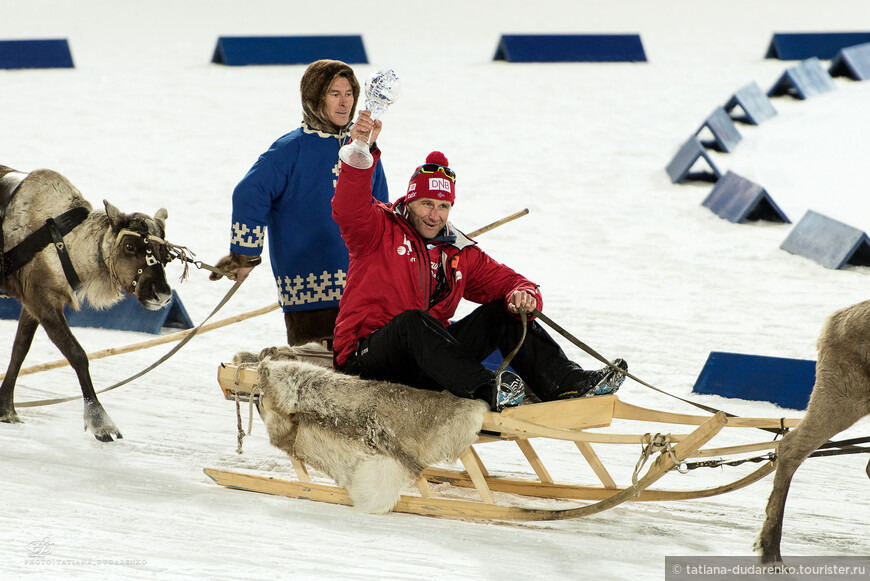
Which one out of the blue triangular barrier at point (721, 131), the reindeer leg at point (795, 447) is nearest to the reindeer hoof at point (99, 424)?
the reindeer leg at point (795, 447)

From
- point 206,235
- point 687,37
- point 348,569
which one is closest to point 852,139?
point 206,235

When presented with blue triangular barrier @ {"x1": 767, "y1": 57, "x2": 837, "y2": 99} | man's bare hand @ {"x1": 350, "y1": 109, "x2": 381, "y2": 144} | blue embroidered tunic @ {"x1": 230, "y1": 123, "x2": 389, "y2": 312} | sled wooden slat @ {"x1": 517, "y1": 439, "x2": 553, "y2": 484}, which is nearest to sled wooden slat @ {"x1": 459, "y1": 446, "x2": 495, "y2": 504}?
sled wooden slat @ {"x1": 517, "y1": 439, "x2": 553, "y2": 484}

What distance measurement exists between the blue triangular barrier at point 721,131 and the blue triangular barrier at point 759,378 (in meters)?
6.20

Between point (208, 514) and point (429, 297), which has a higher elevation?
point (429, 297)

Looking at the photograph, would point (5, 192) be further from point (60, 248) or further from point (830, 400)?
point (830, 400)

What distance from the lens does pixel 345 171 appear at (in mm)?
4156

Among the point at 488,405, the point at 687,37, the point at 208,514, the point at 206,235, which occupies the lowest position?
the point at 687,37

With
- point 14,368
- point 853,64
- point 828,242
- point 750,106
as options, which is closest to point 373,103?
point 14,368

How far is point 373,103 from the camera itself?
4.21 m

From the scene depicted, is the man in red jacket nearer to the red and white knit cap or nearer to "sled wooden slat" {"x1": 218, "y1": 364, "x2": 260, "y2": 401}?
the red and white knit cap

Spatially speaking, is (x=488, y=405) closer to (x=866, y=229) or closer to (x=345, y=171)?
(x=345, y=171)

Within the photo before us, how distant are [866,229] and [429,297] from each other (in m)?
6.68

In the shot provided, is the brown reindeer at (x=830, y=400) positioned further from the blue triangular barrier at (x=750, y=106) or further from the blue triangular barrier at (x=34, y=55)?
the blue triangular barrier at (x=34, y=55)

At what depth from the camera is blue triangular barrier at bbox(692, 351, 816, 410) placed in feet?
20.1
